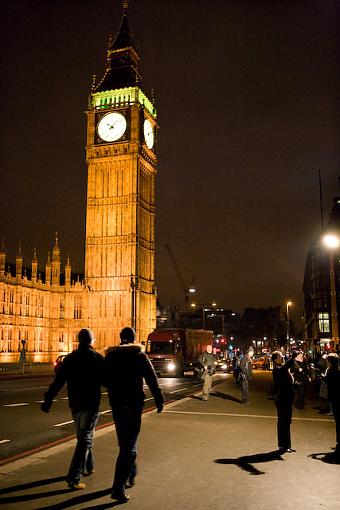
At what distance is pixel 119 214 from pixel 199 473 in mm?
73458

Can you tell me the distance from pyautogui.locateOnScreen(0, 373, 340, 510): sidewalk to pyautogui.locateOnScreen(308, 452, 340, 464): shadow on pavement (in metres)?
0.19

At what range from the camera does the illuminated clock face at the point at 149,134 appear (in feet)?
276

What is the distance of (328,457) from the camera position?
30.4 feet

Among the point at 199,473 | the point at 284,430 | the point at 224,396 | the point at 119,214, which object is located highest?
the point at 119,214

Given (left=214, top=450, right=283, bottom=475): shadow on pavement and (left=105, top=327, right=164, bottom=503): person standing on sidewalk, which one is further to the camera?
(left=214, top=450, right=283, bottom=475): shadow on pavement

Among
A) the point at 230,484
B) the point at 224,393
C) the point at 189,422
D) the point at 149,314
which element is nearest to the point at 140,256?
the point at 149,314

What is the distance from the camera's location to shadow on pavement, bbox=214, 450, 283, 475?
821 centimetres

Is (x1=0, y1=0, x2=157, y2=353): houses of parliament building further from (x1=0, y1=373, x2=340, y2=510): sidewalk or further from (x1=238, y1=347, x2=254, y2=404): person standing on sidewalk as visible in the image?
(x1=0, y1=373, x2=340, y2=510): sidewalk

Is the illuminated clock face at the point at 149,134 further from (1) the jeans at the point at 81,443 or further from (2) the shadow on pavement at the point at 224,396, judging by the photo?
(1) the jeans at the point at 81,443

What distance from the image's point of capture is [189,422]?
43.3 ft

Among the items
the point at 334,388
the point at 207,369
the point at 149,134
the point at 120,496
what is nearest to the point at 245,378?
the point at 207,369

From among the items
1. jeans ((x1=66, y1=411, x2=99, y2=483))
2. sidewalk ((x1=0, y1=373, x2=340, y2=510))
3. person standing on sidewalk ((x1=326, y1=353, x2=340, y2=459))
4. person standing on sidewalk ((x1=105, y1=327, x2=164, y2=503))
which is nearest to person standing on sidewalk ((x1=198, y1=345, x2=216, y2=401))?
sidewalk ((x1=0, y1=373, x2=340, y2=510))

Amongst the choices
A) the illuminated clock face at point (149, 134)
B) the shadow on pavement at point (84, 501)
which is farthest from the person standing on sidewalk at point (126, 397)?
the illuminated clock face at point (149, 134)

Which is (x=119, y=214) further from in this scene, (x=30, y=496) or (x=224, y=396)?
(x=30, y=496)
